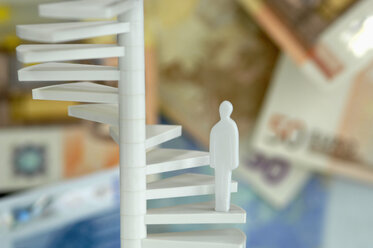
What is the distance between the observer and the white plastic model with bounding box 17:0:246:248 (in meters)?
1.06

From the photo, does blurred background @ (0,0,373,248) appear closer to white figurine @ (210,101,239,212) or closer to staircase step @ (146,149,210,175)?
staircase step @ (146,149,210,175)

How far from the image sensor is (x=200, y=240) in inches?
45.6

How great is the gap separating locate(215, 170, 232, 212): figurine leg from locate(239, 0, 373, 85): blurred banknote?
118 cm

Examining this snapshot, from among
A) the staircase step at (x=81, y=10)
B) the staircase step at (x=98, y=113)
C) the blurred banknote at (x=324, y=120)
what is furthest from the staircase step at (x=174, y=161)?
the blurred banknote at (x=324, y=120)

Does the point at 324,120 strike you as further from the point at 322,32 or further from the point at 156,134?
the point at 156,134

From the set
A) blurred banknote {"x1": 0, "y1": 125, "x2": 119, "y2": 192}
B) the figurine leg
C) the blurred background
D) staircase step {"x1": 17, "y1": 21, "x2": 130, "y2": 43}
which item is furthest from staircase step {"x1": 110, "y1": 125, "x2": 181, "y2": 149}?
blurred banknote {"x1": 0, "y1": 125, "x2": 119, "y2": 192}

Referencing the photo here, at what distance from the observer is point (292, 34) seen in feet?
7.43

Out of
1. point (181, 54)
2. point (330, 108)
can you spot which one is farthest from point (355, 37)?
point (181, 54)

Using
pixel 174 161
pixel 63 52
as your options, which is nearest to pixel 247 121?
pixel 174 161

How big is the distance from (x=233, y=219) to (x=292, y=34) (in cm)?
130

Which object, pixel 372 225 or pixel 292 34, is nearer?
pixel 292 34

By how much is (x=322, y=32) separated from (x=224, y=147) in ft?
4.20

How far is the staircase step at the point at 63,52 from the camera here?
1.02 meters

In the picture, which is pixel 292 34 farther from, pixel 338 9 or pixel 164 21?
pixel 164 21
